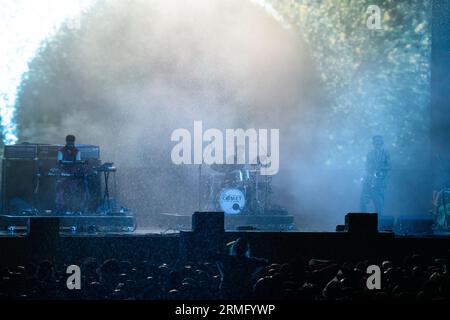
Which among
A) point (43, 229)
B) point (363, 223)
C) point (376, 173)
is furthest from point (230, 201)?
point (43, 229)

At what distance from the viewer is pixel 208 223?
874 centimetres

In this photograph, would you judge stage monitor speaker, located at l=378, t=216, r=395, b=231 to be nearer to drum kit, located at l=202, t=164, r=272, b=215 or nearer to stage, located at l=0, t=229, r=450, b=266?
stage, located at l=0, t=229, r=450, b=266

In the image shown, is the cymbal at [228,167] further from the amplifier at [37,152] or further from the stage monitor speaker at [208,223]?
the stage monitor speaker at [208,223]

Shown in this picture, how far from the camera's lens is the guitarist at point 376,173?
Answer: 45.3ft

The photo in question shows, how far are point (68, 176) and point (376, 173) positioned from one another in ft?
15.2

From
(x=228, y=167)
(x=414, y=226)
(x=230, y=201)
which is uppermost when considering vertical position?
(x=228, y=167)

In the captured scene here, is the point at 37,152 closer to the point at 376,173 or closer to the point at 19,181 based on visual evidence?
the point at 19,181

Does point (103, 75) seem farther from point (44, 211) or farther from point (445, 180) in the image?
point (445, 180)

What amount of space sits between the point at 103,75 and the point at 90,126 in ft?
4.85

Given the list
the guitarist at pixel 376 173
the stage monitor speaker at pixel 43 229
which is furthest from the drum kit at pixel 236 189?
the stage monitor speaker at pixel 43 229

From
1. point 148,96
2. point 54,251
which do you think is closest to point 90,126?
point 148,96

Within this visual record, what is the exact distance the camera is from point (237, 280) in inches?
344

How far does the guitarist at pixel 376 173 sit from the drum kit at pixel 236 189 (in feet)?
4.94

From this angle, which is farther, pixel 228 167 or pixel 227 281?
pixel 228 167
